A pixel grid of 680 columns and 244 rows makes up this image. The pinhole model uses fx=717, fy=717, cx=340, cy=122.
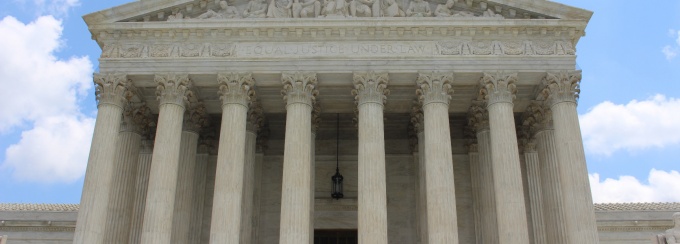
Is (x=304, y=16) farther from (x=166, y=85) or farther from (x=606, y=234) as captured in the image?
(x=606, y=234)

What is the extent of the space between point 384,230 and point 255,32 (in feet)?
28.3

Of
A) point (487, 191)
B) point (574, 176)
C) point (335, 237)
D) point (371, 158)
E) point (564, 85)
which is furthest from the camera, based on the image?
point (335, 237)

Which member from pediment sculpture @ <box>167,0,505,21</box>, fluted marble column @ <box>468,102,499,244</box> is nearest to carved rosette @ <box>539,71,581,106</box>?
pediment sculpture @ <box>167,0,505,21</box>

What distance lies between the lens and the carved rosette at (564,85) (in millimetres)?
25062

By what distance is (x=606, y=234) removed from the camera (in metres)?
33.7

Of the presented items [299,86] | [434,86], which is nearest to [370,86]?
[434,86]

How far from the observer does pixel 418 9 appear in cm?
2658

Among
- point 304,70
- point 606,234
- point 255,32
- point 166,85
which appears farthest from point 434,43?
point 606,234

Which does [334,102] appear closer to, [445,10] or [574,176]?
[445,10]

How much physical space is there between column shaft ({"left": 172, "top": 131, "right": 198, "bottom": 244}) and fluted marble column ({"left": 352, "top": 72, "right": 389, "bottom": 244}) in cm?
711

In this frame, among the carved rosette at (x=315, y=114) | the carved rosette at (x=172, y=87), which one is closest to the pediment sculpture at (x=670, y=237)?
the carved rosette at (x=315, y=114)

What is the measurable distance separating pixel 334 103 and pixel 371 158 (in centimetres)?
466

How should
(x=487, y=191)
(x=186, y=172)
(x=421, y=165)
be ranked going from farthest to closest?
(x=421, y=165), (x=186, y=172), (x=487, y=191)

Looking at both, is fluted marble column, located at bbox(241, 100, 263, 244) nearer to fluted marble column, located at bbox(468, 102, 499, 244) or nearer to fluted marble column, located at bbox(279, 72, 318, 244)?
fluted marble column, located at bbox(279, 72, 318, 244)
